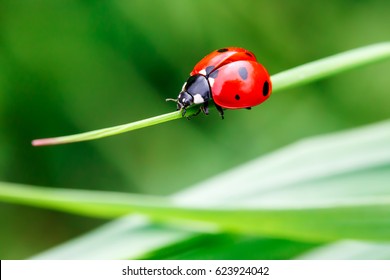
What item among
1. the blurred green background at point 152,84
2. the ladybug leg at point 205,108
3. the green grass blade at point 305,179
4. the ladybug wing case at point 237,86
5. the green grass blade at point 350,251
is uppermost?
the blurred green background at point 152,84

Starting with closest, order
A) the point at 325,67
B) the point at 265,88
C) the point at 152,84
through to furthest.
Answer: the point at 325,67, the point at 265,88, the point at 152,84

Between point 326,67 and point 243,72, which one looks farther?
point 243,72

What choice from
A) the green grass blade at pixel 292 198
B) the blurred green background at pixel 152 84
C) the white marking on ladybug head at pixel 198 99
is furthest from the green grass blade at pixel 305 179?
the blurred green background at pixel 152 84

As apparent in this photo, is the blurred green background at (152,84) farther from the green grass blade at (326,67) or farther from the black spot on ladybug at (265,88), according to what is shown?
the green grass blade at (326,67)

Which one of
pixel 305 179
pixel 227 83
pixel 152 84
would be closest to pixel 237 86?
pixel 227 83

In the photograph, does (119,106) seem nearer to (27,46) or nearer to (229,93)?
(27,46)

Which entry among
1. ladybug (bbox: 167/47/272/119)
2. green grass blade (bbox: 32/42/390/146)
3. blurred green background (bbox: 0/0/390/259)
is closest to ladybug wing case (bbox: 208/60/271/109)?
ladybug (bbox: 167/47/272/119)

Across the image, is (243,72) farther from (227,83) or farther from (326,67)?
(326,67)
